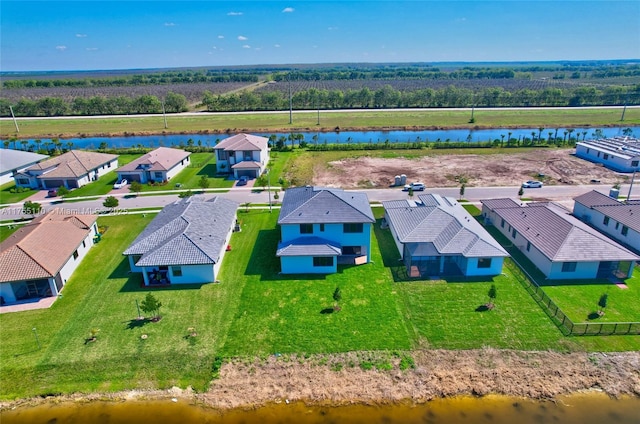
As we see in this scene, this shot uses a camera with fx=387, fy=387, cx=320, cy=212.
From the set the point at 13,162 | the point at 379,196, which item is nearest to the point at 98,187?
the point at 13,162

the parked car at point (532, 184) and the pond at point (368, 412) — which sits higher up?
the parked car at point (532, 184)

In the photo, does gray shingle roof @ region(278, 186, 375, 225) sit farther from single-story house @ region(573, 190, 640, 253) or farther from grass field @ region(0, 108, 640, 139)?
grass field @ region(0, 108, 640, 139)

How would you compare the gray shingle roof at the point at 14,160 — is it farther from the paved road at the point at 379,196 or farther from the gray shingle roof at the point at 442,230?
the gray shingle roof at the point at 442,230

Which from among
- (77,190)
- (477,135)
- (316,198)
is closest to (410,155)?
(477,135)

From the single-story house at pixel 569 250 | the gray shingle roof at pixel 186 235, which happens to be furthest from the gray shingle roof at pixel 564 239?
the gray shingle roof at pixel 186 235

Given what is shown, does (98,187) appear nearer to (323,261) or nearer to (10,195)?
(10,195)

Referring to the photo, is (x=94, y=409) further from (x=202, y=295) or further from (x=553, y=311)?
(x=553, y=311)
